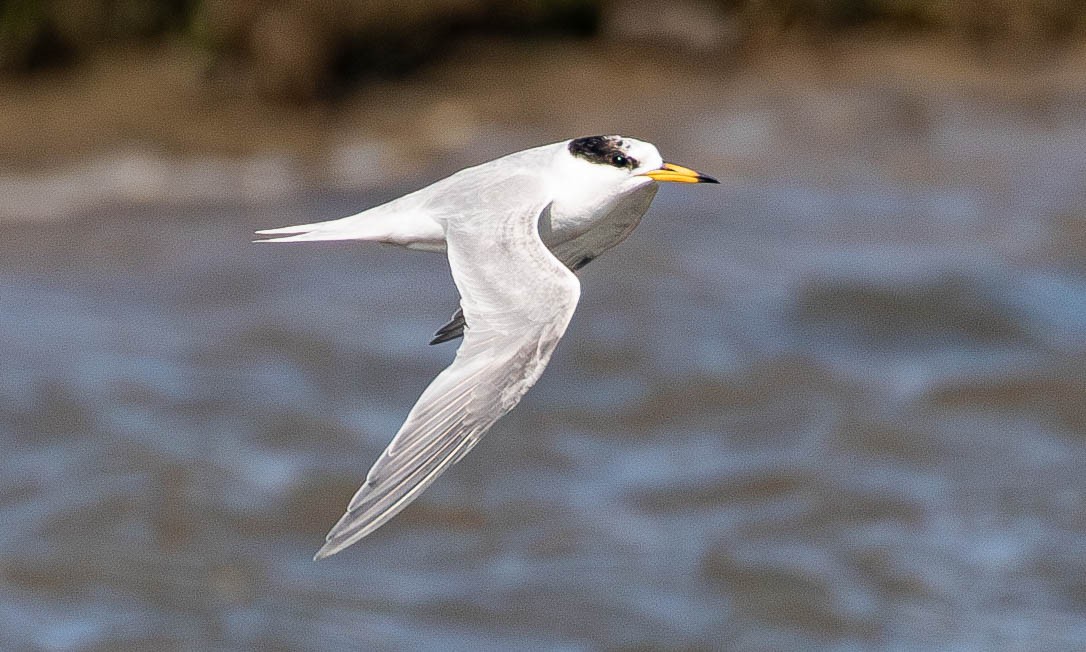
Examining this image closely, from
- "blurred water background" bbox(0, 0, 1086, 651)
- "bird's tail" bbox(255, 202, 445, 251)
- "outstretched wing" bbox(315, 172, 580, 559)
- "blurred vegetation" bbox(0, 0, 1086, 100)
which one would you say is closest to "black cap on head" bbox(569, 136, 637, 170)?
"outstretched wing" bbox(315, 172, 580, 559)

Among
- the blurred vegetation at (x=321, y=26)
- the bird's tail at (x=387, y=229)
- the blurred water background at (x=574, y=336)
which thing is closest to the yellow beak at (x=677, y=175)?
the bird's tail at (x=387, y=229)

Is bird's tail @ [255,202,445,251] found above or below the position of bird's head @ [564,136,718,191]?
below

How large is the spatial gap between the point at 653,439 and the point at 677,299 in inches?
68.3

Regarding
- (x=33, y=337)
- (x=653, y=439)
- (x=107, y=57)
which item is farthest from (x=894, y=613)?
(x=107, y=57)

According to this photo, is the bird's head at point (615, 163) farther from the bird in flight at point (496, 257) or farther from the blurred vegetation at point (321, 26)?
the blurred vegetation at point (321, 26)

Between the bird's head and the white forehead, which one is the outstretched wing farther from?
the white forehead

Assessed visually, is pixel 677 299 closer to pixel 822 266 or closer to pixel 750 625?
pixel 822 266

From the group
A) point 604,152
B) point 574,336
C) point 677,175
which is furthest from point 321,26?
point 677,175

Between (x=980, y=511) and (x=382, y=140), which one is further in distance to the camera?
(x=382, y=140)

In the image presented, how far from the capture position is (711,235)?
15.8 metres

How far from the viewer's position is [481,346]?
4.96 meters

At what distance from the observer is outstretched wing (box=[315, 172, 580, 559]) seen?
457 cm

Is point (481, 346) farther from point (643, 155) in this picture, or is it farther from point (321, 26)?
point (321, 26)

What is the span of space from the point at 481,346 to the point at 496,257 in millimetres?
294
